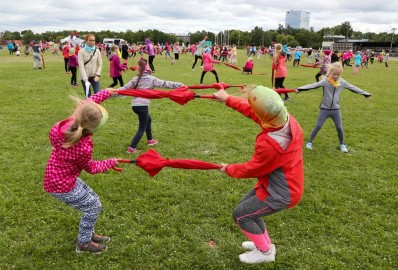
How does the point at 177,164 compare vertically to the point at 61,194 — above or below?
above

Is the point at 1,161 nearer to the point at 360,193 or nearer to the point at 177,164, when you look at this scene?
the point at 177,164

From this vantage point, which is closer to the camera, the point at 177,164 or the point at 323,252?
the point at 177,164

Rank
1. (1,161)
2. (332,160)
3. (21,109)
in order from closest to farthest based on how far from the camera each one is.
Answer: (1,161) → (332,160) → (21,109)

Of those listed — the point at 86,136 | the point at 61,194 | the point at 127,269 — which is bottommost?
the point at 127,269

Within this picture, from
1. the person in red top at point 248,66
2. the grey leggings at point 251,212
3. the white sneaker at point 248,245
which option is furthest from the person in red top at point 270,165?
the person in red top at point 248,66

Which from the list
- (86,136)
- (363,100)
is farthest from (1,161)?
(363,100)

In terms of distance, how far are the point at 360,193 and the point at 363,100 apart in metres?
9.19

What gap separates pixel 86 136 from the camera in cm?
334

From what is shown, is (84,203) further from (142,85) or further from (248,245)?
(142,85)

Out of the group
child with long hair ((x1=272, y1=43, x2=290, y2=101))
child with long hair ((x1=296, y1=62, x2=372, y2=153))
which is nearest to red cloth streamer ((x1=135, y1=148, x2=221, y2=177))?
child with long hair ((x1=296, y1=62, x2=372, y2=153))

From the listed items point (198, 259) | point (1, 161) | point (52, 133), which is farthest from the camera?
point (1, 161)

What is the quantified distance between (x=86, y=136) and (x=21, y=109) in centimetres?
872

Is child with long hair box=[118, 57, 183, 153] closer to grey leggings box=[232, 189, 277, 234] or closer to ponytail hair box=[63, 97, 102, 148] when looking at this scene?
ponytail hair box=[63, 97, 102, 148]

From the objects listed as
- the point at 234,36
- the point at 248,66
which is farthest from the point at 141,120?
the point at 234,36
